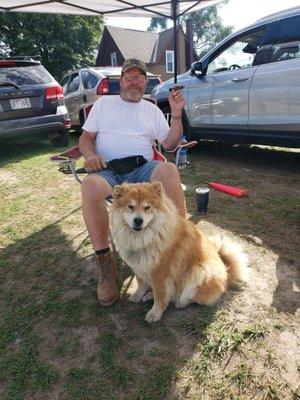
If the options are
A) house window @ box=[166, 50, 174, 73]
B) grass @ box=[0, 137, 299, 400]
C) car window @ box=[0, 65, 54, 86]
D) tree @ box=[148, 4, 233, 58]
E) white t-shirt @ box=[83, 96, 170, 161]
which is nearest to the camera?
grass @ box=[0, 137, 299, 400]

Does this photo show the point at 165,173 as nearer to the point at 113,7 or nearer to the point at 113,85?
the point at 113,7

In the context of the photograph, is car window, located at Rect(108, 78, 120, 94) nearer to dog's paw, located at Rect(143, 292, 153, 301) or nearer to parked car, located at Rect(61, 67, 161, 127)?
parked car, located at Rect(61, 67, 161, 127)

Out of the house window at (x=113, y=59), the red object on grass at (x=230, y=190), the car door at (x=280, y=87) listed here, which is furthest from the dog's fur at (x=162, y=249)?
the house window at (x=113, y=59)

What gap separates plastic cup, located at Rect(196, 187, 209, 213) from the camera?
3850 millimetres

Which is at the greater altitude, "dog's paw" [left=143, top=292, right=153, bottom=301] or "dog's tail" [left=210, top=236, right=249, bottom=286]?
"dog's tail" [left=210, top=236, right=249, bottom=286]

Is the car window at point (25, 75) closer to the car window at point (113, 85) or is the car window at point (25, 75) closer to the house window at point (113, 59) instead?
the car window at point (113, 85)

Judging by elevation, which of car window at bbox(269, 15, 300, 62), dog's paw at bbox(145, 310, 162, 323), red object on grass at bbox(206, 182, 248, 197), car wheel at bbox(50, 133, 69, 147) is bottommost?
car wheel at bbox(50, 133, 69, 147)

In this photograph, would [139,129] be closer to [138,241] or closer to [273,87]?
[138,241]

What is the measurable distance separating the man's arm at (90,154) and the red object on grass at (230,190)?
82.9 inches

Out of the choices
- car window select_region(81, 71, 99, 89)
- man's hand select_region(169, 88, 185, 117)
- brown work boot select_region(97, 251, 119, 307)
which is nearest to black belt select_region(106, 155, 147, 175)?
man's hand select_region(169, 88, 185, 117)

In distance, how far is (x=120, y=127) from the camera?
10.1 ft

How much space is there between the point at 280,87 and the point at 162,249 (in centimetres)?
352

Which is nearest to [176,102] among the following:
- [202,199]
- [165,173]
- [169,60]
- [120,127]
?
[120,127]

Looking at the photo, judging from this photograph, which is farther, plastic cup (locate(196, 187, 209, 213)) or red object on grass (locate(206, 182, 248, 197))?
red object on grass (locate(206, 182, 248, 197))
